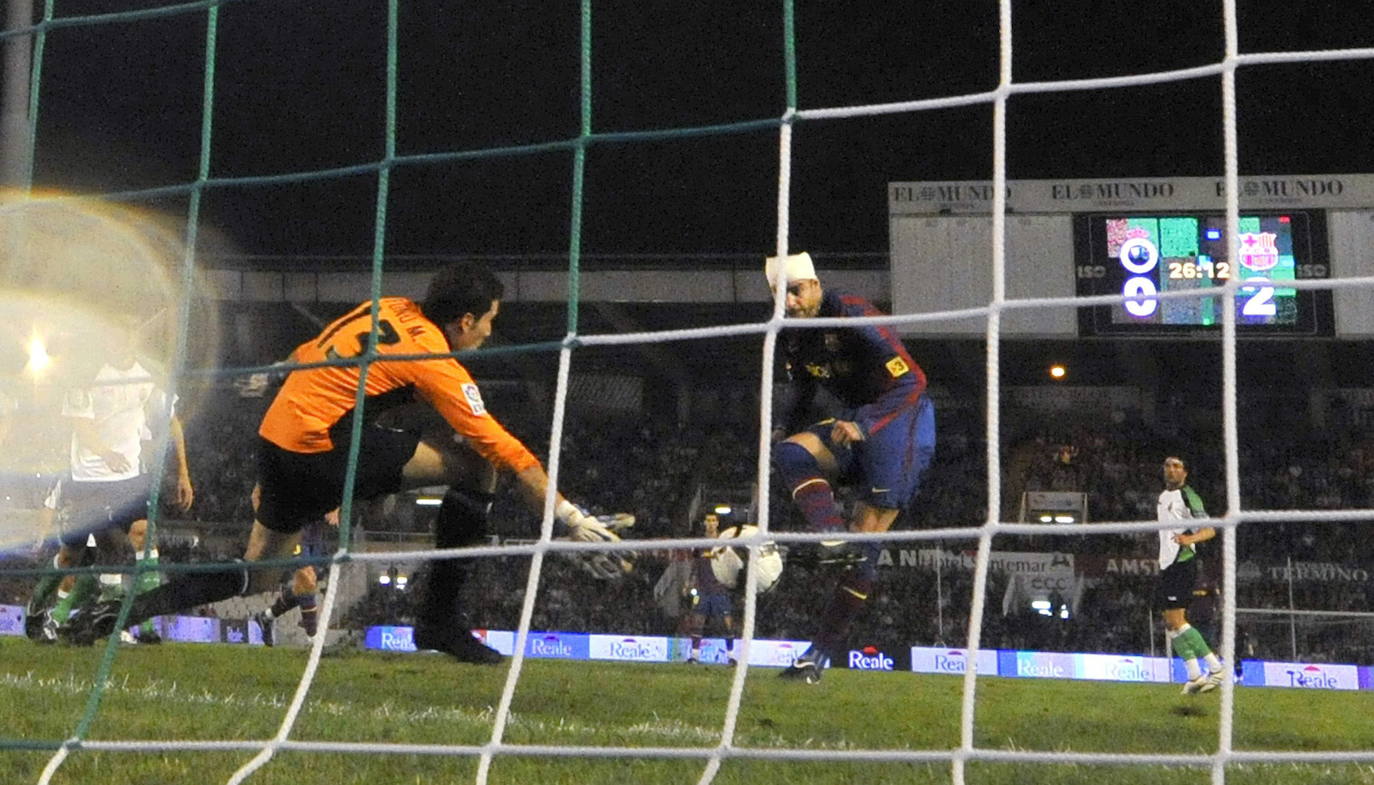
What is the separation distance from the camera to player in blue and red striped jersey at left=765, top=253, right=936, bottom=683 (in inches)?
214

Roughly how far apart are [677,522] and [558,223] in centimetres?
444

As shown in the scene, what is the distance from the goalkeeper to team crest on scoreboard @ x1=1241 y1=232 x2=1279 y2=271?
945 cm

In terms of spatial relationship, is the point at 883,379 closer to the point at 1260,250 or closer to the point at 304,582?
the point at 304,582

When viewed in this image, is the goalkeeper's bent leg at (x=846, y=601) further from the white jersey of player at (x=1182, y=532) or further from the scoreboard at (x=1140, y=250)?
the scoreboard at (x=1140, y=250)

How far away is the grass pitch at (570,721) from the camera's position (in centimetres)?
328

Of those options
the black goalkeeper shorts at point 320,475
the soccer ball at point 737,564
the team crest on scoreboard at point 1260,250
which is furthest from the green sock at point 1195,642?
the team crest on scoreboard at point 1260,250

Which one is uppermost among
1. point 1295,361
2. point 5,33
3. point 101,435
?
point 1295,361

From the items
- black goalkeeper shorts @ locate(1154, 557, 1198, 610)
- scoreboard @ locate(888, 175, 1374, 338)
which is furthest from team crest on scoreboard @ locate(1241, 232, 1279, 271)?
black goalkeeper shorts @ locate(1154, 557, 1198, 610)

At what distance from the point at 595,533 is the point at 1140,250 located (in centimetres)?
984

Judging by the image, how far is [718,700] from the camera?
18.3 feet

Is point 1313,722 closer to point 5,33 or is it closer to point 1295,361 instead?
point 5,33

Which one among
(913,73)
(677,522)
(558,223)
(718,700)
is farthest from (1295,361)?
(718,700)

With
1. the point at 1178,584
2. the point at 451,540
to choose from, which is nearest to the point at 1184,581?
the point at 1178,584

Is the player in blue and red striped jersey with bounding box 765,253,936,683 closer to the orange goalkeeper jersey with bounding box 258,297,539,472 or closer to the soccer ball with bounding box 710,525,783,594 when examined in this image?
the soccer ball with bounding box 710,525,783,594
